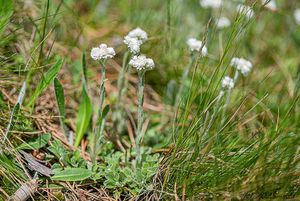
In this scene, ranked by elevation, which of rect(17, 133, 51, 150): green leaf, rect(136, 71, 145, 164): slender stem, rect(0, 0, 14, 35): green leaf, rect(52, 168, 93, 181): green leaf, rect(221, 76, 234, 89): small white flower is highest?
rect(0, 0, 14, 35): green leaf

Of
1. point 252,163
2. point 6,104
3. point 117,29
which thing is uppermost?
point 117,29

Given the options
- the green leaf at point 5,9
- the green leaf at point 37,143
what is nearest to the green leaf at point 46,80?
the green leaf at point 37,143

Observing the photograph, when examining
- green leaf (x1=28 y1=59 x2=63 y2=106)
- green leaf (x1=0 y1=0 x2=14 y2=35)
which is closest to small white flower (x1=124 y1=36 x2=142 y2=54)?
green leaf (x1=28 y1=59 x2=63 y2=106)

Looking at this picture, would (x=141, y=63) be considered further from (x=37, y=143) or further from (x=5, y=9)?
(x=5, y=9)

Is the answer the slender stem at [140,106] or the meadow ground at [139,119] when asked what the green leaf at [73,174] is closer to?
the meadow ground at [139,119]

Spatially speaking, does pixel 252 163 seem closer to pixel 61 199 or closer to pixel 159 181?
pixel 159 181

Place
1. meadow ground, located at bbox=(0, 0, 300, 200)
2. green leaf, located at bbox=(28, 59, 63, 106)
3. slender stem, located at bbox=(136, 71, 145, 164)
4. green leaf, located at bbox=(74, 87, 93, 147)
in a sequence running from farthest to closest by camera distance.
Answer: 1. green leaf, located at bbox=(74, 87, 93, 147)
2. green leaf, located at bbox=(28, 59, 63, 106)
3. slender stem, located at bbox=(136, 71, 145, 164)
4. meadow ground, located at bbox=(0, 0, 300, 200)

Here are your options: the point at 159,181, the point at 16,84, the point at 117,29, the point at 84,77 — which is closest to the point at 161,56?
the point at 117,29

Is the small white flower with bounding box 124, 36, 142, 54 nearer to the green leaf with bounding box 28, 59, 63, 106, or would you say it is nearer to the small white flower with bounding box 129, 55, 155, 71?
the small white flower with bounding box 129, 55, 155, 71
